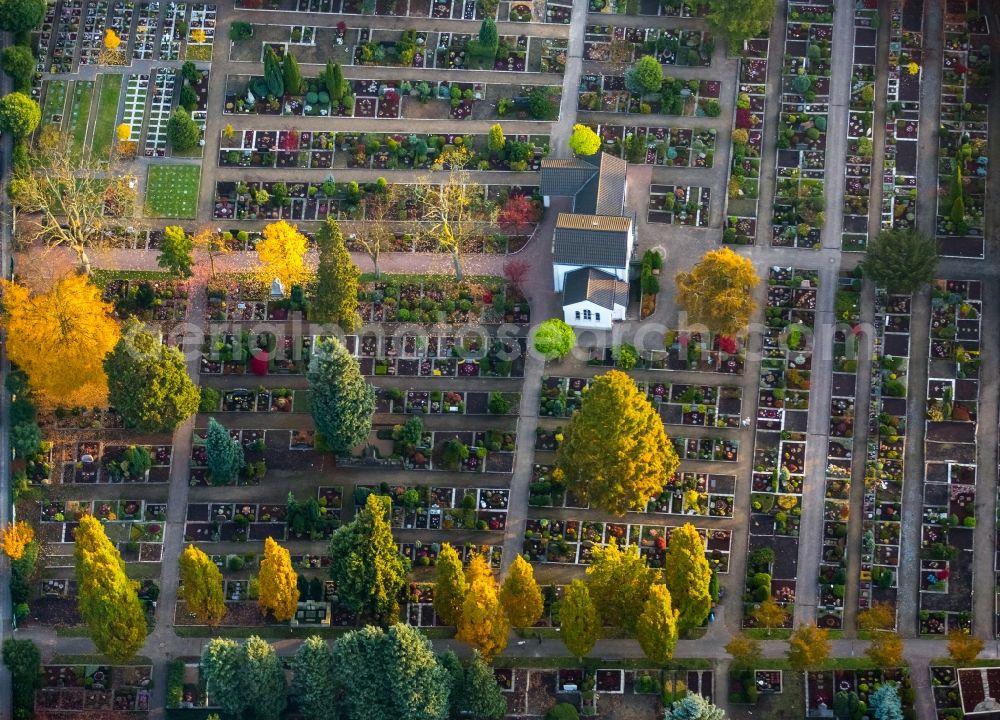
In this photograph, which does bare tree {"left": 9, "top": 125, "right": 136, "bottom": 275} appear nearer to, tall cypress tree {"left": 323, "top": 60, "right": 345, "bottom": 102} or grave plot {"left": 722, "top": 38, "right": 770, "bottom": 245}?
tall cypress tree {"left": 323, "top": 60, "right": 345, "bottom": 102}

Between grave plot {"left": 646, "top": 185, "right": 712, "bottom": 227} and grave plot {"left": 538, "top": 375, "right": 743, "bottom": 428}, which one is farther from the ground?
grave plot {"left": 646, "top": 185, "right": 712, "bottom": 227}

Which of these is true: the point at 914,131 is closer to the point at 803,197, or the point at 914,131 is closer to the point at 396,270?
the point at 803,197

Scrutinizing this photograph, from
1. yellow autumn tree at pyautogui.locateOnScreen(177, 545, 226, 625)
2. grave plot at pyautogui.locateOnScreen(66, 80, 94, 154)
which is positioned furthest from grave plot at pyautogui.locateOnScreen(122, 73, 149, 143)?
yellow autumn tree at pyautogui.locateOnScreen(177, 545, 226, 625)

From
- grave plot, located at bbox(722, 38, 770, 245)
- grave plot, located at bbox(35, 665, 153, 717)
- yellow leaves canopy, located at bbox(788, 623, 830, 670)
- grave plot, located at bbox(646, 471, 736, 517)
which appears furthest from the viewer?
grave plot, located at bbox(722, 38, 770, 245)

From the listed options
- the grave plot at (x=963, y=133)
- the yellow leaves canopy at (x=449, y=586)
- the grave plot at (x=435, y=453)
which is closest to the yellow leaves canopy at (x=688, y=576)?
the yellow leaves canopy at (x=449, y=586)

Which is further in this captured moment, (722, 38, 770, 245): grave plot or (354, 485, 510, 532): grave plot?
(722, 38, 770, 245): grave plot

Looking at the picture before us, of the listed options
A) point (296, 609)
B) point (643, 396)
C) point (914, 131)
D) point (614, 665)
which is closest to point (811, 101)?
point (914, 131)
